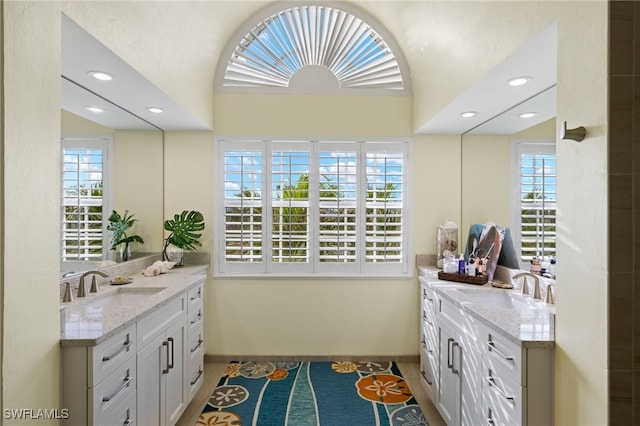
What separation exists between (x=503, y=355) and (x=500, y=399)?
0.22m

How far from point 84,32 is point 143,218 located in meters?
1.85

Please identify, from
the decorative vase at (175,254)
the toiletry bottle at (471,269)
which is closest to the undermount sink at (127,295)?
the decorative vase at (175,254)

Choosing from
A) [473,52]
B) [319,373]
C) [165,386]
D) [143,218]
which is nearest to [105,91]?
[143,218]

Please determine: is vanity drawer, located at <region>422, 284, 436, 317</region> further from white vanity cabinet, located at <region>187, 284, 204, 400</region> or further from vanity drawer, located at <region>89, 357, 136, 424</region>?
vanity drawer, located at <region>89, 357, 136, 424</region>

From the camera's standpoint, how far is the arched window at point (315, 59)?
3.36m

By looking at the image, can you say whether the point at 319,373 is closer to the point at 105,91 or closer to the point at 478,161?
the point at 478,161

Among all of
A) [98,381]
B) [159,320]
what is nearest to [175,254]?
[159,320]

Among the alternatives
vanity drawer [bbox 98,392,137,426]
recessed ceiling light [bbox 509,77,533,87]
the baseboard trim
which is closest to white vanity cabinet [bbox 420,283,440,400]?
the baseboard trim

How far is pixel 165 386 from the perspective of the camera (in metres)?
2.16

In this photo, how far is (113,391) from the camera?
5.33 ft

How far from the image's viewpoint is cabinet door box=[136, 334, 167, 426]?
187cm

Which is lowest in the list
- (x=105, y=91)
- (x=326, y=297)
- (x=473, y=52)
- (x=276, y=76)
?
Result: (x=326, y=297)

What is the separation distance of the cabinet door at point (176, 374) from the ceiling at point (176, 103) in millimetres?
1586

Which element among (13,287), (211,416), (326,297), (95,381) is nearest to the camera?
(13,287)
